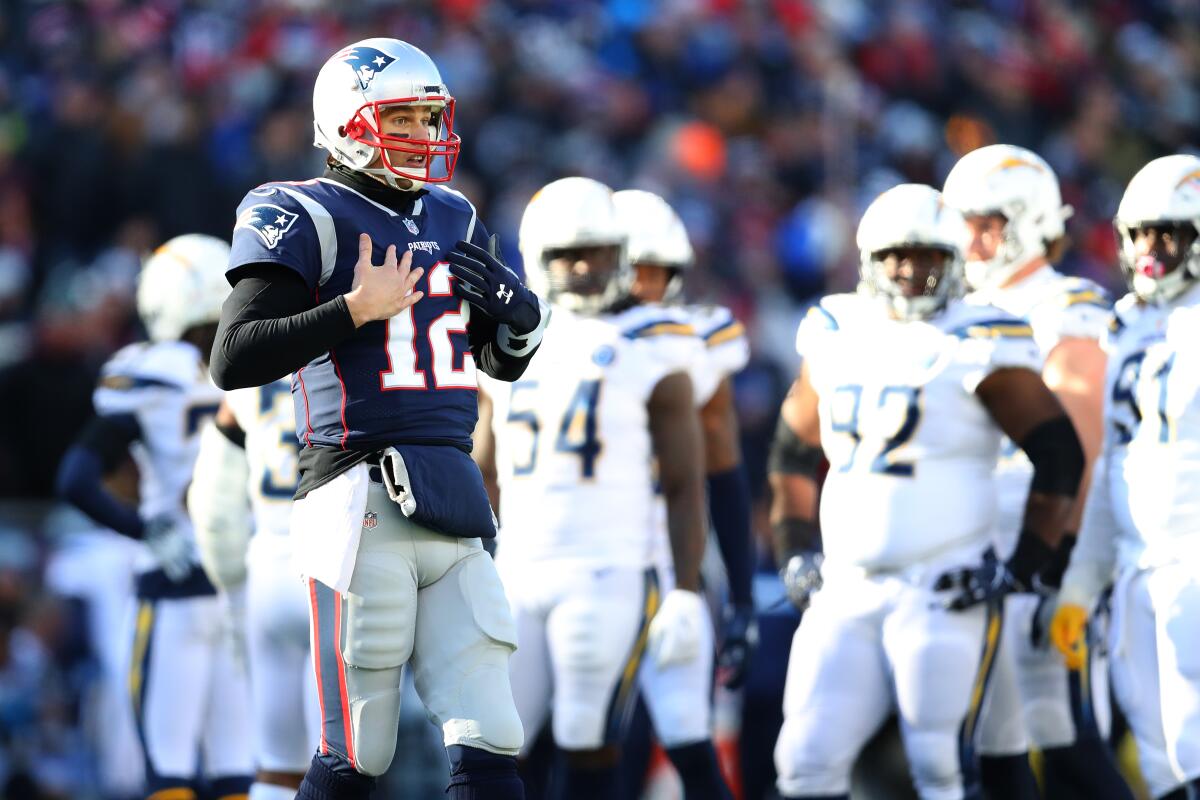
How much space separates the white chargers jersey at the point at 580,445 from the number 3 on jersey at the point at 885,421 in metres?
0.79

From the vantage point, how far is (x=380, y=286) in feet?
13.6

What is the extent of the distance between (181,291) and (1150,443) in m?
3.47

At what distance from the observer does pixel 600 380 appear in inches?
245

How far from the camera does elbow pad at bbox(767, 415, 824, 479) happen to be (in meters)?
6.20

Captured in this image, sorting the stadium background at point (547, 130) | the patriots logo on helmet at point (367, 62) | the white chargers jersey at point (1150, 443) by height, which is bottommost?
the white chargers jersey at point (1150, 443)

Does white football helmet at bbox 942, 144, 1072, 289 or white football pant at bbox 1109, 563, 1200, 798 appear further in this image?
white football helmet at bbox 942, 144, 1072, 289

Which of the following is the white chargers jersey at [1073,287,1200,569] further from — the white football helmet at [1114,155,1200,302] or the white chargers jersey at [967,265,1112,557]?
the white chargers jersey at [967,265,1112,557]

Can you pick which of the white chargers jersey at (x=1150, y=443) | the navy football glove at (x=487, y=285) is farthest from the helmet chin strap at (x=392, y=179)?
the white chargers jersey at (x=1150, y=443)

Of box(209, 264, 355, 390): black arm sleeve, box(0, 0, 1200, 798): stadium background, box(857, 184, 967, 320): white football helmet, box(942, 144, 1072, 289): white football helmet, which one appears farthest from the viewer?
box(0, 0, 1200, 798): stadium background

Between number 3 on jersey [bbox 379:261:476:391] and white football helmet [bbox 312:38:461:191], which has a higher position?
white football helmet [bbox 312:38:461:191]

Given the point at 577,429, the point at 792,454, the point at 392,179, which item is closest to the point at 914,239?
the point at 792,454

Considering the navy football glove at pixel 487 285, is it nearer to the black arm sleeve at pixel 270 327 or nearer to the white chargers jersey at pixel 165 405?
the black arm sleeve at pixel 270 327

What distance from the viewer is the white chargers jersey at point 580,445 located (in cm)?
618

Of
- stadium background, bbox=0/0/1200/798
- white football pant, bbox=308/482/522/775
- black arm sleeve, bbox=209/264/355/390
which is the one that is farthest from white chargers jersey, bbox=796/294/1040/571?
stadium background, bbox=0/0/1200/798
